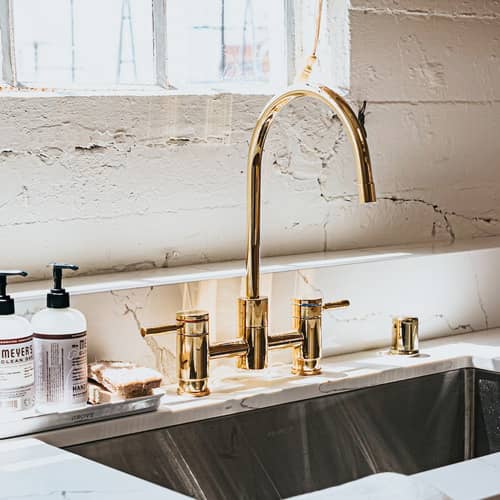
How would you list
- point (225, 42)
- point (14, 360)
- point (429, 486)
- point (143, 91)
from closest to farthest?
point (429, 486) < point (14, 360) < point (143, 91) < point (225, 42)

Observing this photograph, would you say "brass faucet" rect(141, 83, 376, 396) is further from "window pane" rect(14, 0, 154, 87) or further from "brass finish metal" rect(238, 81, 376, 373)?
"window pane" rect(14, 0, 154, 87)

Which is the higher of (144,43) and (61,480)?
(144,43)

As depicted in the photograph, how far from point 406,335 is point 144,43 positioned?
63 centimetres

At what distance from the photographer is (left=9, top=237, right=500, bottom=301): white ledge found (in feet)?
4.55

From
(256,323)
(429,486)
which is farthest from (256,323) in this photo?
(429,486)

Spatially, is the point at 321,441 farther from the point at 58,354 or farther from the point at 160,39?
Result: the point at 160,39

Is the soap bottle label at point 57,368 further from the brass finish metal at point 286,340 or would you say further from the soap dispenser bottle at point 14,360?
the brass finish metal at point 286,340

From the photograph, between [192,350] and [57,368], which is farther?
[192,350]

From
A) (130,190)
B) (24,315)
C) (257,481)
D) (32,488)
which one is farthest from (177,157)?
(32,488)

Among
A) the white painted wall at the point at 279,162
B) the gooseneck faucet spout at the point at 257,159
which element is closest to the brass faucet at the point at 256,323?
the gooseneck faucet spout at the point at 257,159

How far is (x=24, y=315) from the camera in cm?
128

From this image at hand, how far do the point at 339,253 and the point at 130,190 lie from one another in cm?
40

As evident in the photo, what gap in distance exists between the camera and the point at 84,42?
1.62 m

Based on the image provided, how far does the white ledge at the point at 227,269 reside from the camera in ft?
4.55
